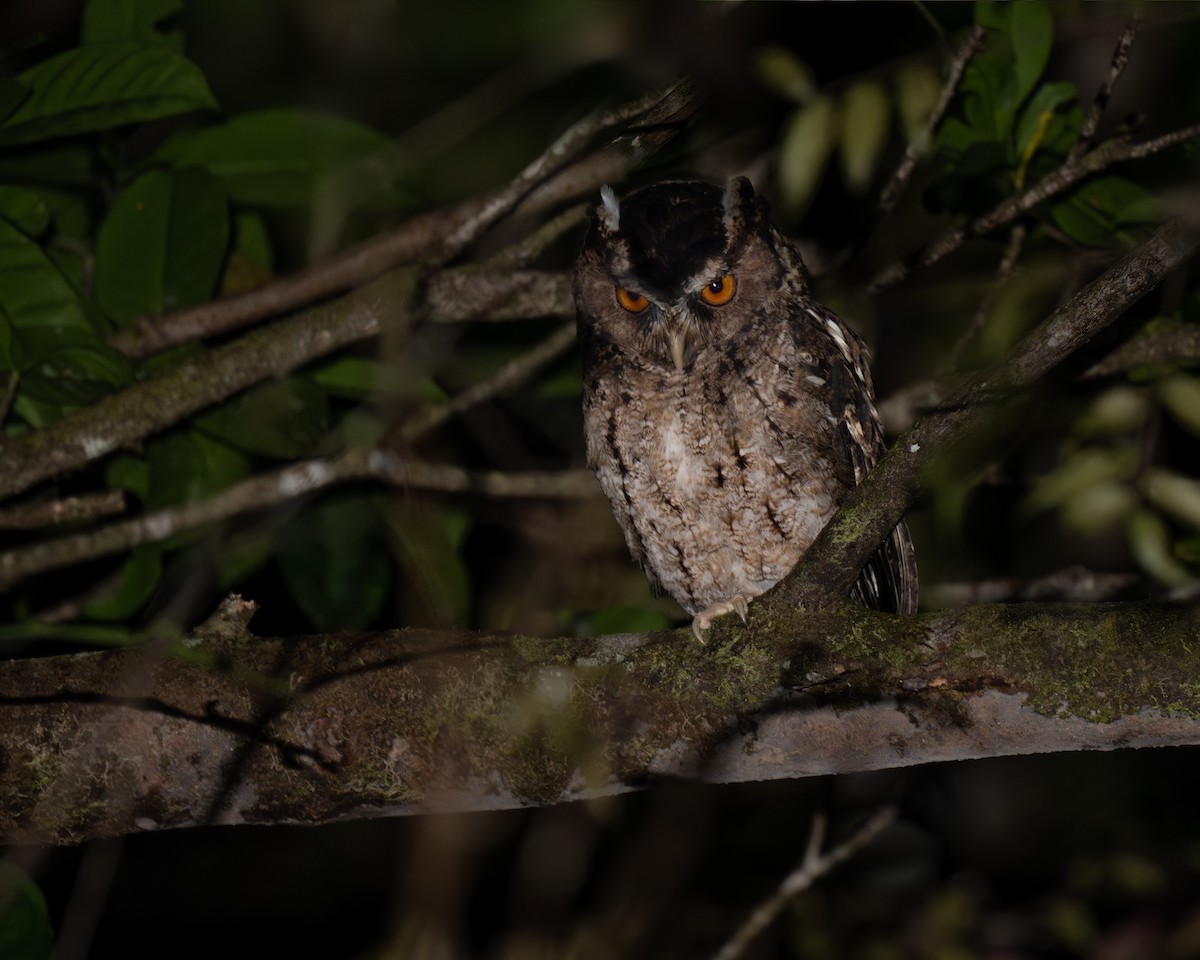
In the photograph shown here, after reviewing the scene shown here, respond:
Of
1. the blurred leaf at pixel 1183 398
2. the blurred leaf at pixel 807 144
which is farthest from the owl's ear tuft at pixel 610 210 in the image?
the blurred leaf at pixel 1183 398

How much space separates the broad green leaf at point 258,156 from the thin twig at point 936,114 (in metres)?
1.40

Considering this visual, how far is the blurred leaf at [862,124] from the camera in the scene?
238 cm

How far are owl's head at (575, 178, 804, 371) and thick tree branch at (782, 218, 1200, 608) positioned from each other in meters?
0.80

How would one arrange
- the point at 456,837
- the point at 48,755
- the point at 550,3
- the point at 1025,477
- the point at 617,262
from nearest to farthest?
the point at 48,755
the point at 456,837
the point at 617,262
the point at 550,3
the point at 1025,477

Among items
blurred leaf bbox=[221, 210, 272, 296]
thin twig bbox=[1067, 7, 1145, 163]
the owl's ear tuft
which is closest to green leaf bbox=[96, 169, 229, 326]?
blurred leaf bbox=[221, 210, 272, 296]

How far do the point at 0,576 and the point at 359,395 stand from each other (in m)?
0.93

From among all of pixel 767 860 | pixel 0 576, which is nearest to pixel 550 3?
pixel 0 576

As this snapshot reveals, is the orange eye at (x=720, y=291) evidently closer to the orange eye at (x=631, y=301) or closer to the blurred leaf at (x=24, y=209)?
the orange eye at (x=631, y=301)

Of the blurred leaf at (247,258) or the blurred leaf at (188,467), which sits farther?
the blurred leaf at (247,258)

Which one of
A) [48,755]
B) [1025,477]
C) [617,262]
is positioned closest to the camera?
[48,755]

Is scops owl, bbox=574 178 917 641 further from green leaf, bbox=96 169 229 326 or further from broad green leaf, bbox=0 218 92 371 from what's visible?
broad green leaf, bbox=0 218 92 371

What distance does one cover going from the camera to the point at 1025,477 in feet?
11.2

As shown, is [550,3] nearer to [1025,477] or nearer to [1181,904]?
[1025,477]

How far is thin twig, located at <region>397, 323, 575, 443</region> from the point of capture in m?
2.93
